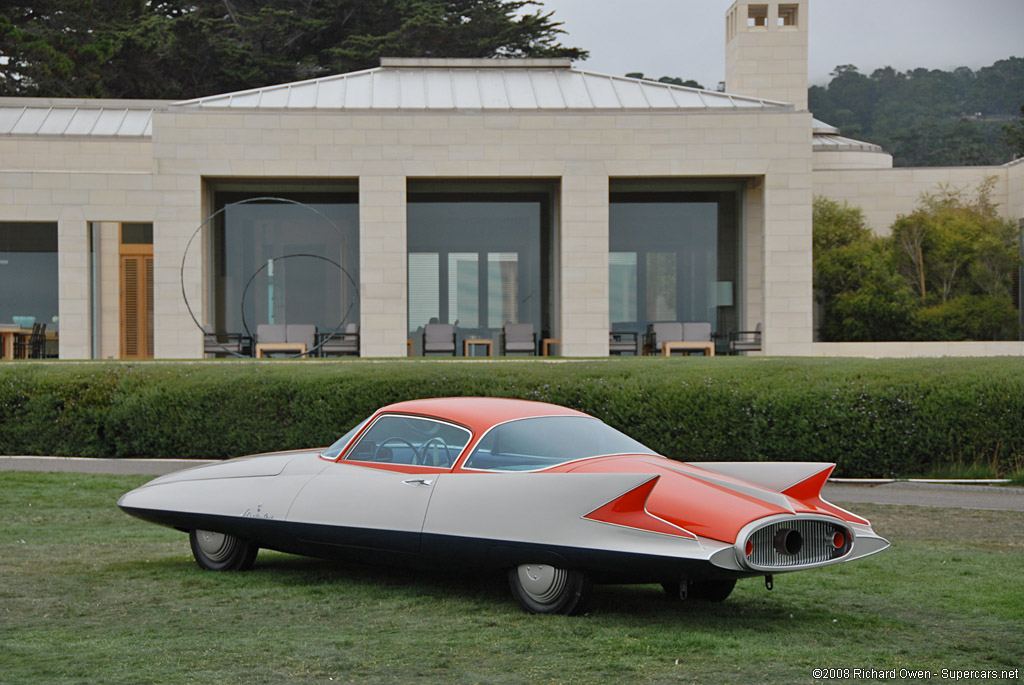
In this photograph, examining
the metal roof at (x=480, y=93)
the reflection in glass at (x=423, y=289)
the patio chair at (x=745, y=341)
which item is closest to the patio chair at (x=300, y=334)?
the reflection in glass at (x=423, y=289)

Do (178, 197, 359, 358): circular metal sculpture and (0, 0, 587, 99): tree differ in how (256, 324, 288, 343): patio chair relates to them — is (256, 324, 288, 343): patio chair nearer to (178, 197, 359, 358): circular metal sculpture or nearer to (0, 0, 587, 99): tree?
(178, 197, 359, 358): circular metal sculpture

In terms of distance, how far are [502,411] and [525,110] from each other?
20.1 metres

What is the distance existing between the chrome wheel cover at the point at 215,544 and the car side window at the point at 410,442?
110 cm

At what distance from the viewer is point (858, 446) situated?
1339 centimetres

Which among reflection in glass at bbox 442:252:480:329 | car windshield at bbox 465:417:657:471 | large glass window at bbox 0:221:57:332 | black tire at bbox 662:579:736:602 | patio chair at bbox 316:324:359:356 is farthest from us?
reflection in glass at bbox 442:252:480:329

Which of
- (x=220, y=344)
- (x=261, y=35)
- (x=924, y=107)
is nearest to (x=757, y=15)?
(x=220, y=344)

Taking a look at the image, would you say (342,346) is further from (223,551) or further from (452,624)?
(452,624)

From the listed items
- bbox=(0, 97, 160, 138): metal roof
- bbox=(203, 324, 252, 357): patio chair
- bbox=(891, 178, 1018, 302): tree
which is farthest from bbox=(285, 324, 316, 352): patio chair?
bbox=(891, 178, 1018, 302): tree

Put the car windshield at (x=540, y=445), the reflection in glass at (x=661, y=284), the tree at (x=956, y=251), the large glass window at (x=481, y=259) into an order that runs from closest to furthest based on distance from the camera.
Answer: the car windshield at (x=540, y=445)
the large glass window at (x=481, y=259)
the reflection in glass at (x=661, y=284)
the tree at (x=956, y=251)

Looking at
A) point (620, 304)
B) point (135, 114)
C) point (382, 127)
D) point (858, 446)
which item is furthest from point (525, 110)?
point (858, 446)

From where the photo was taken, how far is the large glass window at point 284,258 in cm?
2748

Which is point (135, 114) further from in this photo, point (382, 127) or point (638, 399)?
point (638, 399)

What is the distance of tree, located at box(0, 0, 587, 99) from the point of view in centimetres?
4956

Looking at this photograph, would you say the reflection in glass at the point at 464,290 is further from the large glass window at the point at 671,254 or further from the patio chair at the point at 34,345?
the patio chair at the point at 34,345
